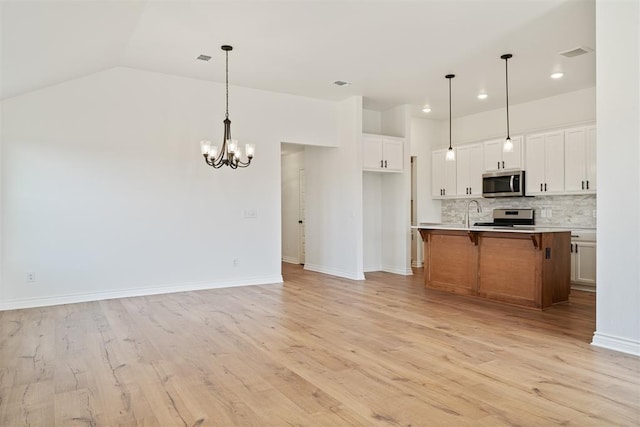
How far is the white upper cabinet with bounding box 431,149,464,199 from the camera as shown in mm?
7965

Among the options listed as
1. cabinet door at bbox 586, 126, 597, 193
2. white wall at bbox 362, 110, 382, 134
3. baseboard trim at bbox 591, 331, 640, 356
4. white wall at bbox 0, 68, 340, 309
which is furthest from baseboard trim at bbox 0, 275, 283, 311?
cabinet door at bbox 586, 126, 597, 193

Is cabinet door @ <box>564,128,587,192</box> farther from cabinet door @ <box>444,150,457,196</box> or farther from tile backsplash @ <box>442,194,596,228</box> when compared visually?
cabinet door @ <box>444,150,457,196</box>

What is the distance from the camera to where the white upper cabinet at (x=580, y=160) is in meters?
5.90

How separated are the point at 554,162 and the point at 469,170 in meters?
1.53

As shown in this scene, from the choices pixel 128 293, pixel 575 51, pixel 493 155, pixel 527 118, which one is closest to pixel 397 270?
pixel 493 155

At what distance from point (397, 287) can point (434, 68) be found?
3054 millimetres

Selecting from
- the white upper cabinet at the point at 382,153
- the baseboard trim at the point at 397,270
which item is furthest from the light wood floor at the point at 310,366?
the white upper cabinet at the point at 382,153

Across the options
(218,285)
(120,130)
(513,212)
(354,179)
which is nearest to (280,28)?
(120,130)

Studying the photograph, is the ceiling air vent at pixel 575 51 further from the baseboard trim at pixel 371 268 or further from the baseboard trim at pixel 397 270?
the baseboard trim at pixel 371 268

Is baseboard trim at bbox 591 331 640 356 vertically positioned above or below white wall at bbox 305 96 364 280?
below

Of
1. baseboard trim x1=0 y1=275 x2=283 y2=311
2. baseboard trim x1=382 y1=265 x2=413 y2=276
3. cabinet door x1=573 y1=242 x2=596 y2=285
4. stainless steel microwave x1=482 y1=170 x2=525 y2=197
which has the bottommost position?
baseboard trim x1=382 y1=265 x2=413 y2=276

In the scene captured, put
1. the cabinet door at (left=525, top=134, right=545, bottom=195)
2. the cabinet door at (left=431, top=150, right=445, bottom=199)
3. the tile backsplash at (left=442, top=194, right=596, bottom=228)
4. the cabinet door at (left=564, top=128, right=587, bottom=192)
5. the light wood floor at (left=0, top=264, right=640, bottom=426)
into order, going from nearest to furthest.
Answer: the light wood floor at (left=0, top=264, right=640, bottom=426) → the cabinet door at (left=564, top=128, right=587, bottom=192) → the tile backsplash at (left=442, top=194, right=596, bottom=228) → the cabinet door at (left=525, top=134, right=545, bottom=195) → the cabinet door at (left=431, top=150, right=445, bottom=199)

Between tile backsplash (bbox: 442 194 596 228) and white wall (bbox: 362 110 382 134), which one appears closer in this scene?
tile backsplash (bbox: 442 194 596 228)

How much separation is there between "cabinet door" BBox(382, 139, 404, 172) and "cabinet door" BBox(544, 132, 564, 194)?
2252 mm
